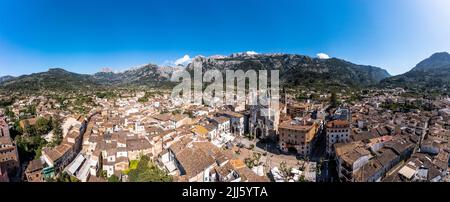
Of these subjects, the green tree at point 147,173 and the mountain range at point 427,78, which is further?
the mountain range at point 427,78

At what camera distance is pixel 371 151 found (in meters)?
11.5

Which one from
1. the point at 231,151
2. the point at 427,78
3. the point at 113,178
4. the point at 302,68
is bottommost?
the point at 113,178

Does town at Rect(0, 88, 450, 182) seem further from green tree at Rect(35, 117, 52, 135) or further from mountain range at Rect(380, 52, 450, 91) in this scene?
mountain range at Rect(380, 52, 450, 91)

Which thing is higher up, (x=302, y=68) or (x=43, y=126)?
(x=302, y=68)

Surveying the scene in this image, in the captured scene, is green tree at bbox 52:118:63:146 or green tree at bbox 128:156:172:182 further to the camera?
green tree at bbox 52:118:63:146

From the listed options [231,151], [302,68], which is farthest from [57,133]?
[302,68]

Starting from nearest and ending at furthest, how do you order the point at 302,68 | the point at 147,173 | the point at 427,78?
the point at 147,173 → the point at 427,78 → the point at 302,68

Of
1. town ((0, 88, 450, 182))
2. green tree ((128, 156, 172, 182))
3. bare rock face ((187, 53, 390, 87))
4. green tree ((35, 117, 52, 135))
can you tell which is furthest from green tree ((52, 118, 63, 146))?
bare rock face ((187, 53, 390, 87))

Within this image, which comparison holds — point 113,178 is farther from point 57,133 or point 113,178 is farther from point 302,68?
point 302,68

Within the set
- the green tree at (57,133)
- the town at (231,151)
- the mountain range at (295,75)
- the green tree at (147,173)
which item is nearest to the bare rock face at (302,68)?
the mountain range at (295,75)

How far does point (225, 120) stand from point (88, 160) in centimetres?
987

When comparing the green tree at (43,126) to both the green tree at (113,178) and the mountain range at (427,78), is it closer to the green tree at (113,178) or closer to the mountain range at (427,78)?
the green tree at (113,178)

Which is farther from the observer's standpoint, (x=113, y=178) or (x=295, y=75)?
(x=295, y=75)
